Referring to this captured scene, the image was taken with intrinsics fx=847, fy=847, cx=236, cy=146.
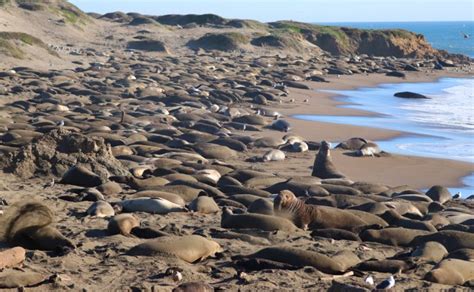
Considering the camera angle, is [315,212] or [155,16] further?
[155,16]

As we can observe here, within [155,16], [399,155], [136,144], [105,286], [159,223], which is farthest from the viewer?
[155,16]

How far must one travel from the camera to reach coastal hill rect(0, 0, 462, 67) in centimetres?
3068

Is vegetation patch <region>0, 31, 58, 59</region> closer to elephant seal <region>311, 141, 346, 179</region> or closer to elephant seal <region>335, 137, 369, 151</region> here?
elephant seal <region>335, 137, 369, 151</region>

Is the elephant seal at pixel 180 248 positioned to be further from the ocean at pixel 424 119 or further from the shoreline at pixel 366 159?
the ocean at pixel 424 119

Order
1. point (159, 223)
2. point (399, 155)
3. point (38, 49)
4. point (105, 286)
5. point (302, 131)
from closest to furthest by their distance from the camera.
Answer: point (105, 286), point (159, 223), point (399, 155), point (302, 131), point (38, 49)

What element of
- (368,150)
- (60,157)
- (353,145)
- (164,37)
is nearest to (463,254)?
(60,157)

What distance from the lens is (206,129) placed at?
1441 centimetres

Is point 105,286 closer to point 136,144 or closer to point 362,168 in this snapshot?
point 136,144

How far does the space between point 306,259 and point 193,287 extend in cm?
96

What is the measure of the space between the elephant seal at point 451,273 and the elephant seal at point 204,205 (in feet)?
8.26

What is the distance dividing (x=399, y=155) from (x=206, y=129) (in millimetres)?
3273

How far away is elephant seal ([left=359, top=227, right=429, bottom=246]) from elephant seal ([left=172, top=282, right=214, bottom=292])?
87.9 inches

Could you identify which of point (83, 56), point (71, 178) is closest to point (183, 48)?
point (83, 56)

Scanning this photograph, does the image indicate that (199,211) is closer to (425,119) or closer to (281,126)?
(281,126)
